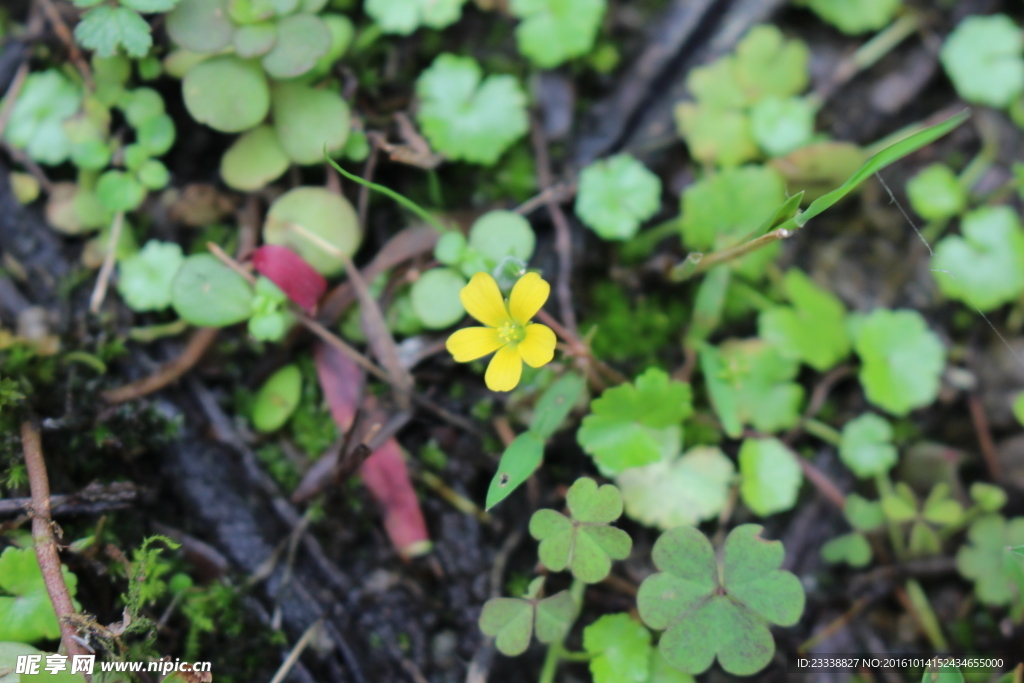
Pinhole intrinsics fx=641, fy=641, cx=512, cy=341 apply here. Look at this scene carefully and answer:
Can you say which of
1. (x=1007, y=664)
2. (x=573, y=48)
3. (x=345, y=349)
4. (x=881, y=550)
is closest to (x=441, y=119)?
(x=573, y=48)

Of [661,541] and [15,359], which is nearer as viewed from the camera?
[661,541]

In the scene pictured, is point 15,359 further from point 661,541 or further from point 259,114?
point 661,541

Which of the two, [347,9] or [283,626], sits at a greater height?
[347,9]

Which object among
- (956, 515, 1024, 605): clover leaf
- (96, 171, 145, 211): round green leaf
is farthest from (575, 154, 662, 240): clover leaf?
(956, 515, 1024, 605): clover leaf

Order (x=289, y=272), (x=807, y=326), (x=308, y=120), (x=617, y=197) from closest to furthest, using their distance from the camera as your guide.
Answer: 1. (x=289, y=272)
2. (x=308, y=120)
3. (x=617, y=197)
4. (x=807, y=326)

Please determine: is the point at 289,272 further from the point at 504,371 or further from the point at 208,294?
the point at 504,371

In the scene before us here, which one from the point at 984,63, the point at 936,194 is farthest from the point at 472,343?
the point at 984,63

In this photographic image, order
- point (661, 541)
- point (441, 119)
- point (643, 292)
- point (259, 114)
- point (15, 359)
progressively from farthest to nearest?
point (643, 292) → point (441, 119) → point (259, 114) → point (15, 359) → point (661, 541)

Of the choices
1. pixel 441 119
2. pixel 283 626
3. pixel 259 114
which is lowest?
pixel 283 626
